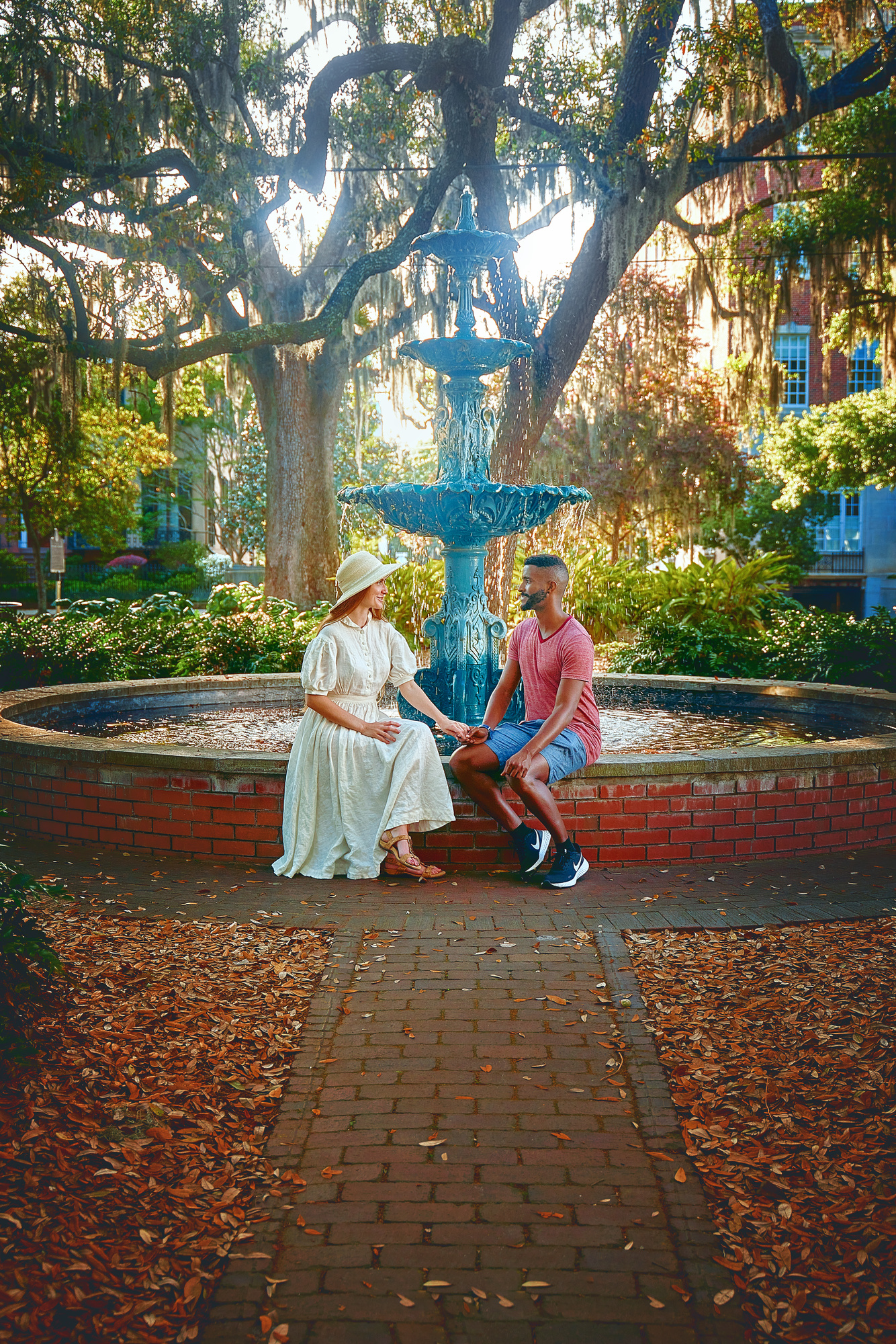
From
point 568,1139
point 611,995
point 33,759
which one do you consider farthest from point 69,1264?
point 33,759

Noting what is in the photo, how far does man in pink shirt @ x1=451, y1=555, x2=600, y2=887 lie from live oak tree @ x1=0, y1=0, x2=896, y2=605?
798 cm

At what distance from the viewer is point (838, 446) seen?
88.1 feet

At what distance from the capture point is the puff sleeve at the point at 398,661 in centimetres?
577

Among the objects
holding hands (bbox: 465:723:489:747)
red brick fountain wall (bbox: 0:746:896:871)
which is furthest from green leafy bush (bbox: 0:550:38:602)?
holding hands (bbox: 465:723:489:747)

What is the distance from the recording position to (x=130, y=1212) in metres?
2.60

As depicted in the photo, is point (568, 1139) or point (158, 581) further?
point (158, 581)

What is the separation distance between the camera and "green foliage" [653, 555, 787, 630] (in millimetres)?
→ 13393

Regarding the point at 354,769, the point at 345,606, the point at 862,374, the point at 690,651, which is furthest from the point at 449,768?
the point at 862,374

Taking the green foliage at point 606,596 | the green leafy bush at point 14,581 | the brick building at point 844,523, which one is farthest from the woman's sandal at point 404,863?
→ the brick building at point 844,523

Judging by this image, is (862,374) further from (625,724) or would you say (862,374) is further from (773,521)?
(625,724)

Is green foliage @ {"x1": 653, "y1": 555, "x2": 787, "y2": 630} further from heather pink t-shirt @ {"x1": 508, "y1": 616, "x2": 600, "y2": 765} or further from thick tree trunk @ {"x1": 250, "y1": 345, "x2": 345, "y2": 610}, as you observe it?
heather pink t-shirt @ {"x1": 508, "y1": 616, "x2": 600, "y2": 765}

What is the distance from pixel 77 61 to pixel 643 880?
499 inches

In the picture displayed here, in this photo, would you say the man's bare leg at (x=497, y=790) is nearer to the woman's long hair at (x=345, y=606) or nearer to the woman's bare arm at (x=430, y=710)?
the woman's bare arm at (x=430, y=710)

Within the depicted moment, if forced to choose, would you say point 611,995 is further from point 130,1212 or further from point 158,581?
point 158,581
